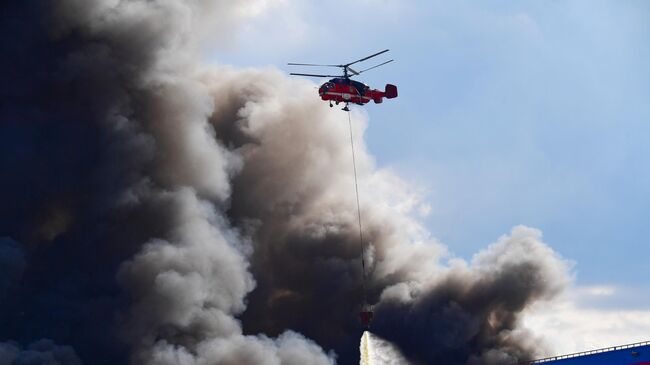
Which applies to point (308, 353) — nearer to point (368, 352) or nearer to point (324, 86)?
point (368, 352)

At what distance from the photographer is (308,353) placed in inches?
3521

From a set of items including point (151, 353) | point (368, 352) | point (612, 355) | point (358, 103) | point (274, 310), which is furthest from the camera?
point (274, 310)

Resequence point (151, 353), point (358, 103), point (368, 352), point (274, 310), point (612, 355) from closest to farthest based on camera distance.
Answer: point (612, 355), point (151, 353), point (358, 103), point (368, 352), point (274, 310)

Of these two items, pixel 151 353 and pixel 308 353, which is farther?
pixel 308 353

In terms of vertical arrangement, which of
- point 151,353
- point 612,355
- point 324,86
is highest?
point 324,86

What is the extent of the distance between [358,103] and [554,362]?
3169 cm

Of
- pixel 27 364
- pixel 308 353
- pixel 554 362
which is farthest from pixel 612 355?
pixel 27 364

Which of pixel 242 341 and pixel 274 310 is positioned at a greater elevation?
pixel 274 310

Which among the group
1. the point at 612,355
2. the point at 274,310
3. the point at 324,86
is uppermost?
the point at 324,86

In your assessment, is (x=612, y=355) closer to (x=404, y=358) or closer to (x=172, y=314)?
(x=404, y=358)

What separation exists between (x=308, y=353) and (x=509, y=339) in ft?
77.8

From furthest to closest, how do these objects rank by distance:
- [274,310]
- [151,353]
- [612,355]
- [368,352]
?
[274,310]
[368,352]
[151,353]
[612,355]

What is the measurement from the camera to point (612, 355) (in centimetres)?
7150

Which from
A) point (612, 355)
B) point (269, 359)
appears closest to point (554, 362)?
point (612, 355)
